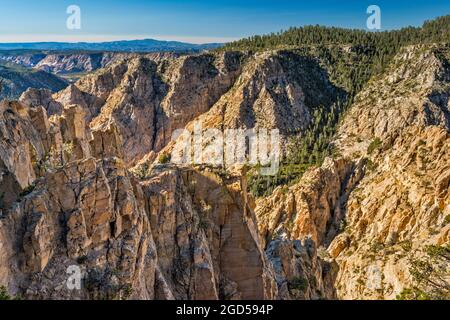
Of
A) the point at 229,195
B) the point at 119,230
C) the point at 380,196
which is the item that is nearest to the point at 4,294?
the point at 119,230

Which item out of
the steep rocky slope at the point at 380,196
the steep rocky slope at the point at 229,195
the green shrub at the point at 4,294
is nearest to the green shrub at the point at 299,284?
the steep rocky slope at the point at 229,195

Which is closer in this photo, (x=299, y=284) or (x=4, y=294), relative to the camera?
(x=4, y=294)

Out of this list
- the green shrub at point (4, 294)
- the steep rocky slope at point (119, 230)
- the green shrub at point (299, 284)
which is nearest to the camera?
the green shrub at point (4, 294)

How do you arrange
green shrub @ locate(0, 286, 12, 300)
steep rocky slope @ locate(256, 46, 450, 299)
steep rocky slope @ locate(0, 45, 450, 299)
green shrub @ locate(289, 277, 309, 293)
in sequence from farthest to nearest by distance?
steep rocky slope @ locate(256, 46, 450, 299) → green shrub @ locate(289, 277, 309, 293) → steep rocky slope @ locate(0, 45, 450, 299) → green shrub @ locate(0, 286, 12, 300)

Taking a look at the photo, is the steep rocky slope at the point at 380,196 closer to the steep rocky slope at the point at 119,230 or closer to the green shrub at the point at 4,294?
the steep rocky slope at the point at 119,230

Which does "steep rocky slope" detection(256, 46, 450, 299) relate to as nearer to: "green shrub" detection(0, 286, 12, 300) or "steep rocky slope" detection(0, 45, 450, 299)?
"steep rocky slope" detection(0, 45, 450, 299)

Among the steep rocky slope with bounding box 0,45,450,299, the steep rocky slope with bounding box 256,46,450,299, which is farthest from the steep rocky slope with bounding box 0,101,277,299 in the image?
the steep rocky slope with bounding box 256,46,450,299

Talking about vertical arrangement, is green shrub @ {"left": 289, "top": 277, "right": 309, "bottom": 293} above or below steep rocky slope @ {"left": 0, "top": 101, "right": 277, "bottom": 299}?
below

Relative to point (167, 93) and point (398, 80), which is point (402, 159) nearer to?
point (398, 80)

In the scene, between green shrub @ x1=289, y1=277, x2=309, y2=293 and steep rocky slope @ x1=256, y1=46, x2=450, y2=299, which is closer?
green shrub @ x1=289, y1=277, x2=309, y2=293

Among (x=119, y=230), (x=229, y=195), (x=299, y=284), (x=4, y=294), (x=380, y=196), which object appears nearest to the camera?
(x=4, y=294)

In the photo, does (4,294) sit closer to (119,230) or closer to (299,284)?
(119,230)

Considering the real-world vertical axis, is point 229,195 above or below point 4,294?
above
